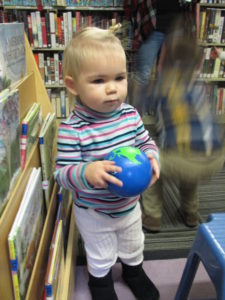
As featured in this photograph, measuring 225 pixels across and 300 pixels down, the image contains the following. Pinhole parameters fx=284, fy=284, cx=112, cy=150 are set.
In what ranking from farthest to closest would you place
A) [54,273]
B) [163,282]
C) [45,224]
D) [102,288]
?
1. [163,282]
2. [102,288]
3. [45,224]
4. [54,273]

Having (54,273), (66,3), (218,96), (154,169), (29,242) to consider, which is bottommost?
(218,96)

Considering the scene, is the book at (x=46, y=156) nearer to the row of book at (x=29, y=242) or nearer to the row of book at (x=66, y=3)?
the row of book at (x=29, y=242)

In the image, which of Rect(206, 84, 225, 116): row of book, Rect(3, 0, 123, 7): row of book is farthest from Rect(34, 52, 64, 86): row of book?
Rect(206, 84, 225, 116): row of book

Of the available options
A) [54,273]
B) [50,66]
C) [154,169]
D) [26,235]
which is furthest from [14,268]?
[50,66]

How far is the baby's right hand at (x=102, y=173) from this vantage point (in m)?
0.74

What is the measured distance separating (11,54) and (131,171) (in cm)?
53

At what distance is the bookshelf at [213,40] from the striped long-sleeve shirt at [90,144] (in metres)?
2.10

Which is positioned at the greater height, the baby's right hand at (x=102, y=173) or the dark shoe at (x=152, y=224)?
the baby's right hand at (x=102, y=173)

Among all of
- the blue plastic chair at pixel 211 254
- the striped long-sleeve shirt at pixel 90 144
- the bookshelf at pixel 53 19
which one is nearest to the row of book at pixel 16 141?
the striped long-sleeve shirt at pixel 90 144

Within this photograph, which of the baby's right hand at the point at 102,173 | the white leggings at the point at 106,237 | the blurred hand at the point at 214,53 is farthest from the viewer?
the blurred hand at the point at 214,53

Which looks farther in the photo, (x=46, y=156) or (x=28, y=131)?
(x=46, y=156)

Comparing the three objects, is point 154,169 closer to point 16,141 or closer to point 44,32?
point 16,141

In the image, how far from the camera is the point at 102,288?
1125 millimetres

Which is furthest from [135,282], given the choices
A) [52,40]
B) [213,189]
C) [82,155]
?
[52,40]
